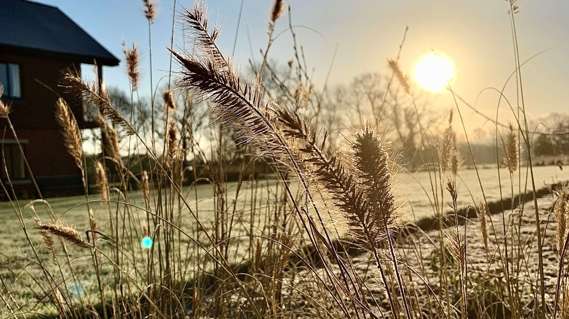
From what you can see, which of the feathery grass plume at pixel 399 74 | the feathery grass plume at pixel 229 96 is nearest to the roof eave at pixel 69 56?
the feathery grass plume at pixel 399 74

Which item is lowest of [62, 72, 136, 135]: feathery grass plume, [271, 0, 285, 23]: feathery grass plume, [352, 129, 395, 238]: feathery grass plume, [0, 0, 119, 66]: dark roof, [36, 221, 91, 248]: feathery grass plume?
[36, 221, 91, 248]: feathery grass plume

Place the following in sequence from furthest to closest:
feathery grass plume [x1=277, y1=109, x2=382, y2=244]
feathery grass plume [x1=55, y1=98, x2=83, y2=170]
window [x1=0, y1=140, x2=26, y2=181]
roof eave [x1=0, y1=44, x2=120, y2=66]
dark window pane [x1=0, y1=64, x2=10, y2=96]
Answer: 1. window [x1=0, y1=140, x2=26, y2=181]
2. dark window pane [x1=0, y1=64, x2=10, y2=96]
3. roof eave [x1=0, y1=44, x2=120, y2=66]
4. feathery grass plume [x1=55, y1=98, x2=83, y2=170]
5. feathery grass plume [x1=277, y1=109, x2=382, y2=244]

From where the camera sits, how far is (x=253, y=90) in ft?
2.57

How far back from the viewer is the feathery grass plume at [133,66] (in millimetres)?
1920

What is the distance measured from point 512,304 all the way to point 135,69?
1.35m

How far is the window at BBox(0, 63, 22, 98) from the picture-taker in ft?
51.2

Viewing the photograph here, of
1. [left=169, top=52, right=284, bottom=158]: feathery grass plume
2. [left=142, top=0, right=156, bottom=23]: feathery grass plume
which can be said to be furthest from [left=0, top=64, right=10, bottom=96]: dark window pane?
[left=169, top=52, right=284, bottom=158]: feathery grass plume

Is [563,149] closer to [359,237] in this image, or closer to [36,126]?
[359,237]

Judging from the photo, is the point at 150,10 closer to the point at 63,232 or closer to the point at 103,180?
the point at 103,180

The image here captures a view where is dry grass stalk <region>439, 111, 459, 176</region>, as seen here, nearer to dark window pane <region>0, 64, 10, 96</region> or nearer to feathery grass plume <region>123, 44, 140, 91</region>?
feathery grass plume <region>123, 44, 140, 91</region>

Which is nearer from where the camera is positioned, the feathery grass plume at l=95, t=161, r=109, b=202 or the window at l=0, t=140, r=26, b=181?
the feathery grass plume at l=95, t=161, r=109, b=202

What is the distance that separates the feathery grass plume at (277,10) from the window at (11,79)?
15459 mm

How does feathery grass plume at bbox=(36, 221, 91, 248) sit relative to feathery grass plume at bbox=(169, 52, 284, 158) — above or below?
below

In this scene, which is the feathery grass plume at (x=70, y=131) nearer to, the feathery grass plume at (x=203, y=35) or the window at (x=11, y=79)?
the feathery grass plume at (x=203, y=35)
